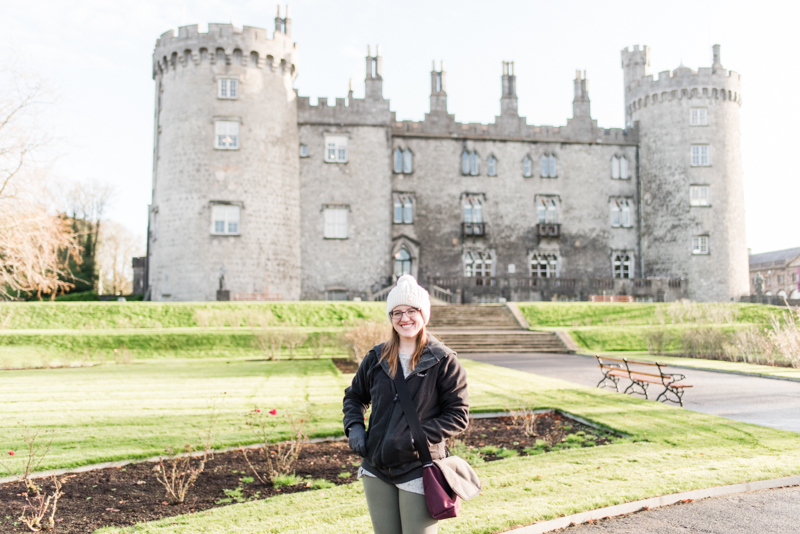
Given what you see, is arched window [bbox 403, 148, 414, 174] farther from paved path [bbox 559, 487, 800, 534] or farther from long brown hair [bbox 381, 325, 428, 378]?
long brown hair [bbox 381, 325, 428, 378]

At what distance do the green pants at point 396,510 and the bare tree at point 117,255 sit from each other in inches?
2341

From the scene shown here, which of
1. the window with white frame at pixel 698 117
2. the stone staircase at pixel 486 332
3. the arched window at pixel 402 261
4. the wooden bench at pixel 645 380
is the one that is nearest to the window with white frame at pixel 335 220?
the arched window at pixel 402 261

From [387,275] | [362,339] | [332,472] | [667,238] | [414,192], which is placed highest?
[414,192]

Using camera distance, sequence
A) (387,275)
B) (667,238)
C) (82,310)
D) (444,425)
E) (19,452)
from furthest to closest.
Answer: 1. (667,238)
2. (387,275)
3. (82,310)
4. (19,452)
5. (444,425)

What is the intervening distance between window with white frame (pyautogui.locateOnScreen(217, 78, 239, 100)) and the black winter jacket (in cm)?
3119

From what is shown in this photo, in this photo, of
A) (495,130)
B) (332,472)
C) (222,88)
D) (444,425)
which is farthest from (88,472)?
(495,130)

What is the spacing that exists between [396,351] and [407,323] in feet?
0.60

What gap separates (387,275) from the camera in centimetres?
3459

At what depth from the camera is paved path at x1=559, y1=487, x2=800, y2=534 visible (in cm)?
507

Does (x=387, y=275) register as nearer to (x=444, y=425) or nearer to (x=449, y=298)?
(x=449, y=298)

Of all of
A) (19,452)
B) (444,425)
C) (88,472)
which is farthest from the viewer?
(19,452)

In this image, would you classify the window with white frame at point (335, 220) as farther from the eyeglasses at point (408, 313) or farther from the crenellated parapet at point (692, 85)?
the eyeglasses at point (408, 313)

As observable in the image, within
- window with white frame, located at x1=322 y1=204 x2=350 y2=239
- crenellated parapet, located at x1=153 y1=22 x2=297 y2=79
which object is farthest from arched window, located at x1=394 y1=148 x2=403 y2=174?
crenellated parapet, located at x1=153 y1=22 x2=297 y2=79

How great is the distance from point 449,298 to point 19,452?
85.8 feet
